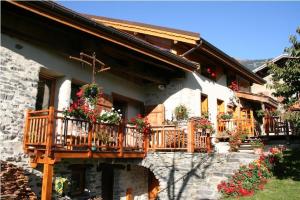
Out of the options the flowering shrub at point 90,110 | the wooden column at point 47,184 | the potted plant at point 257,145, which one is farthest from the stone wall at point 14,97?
the potted plant at point 257,145

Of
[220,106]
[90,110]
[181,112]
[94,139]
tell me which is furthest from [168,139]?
[220,106]

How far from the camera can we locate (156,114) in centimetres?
1573

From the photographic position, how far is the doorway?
13.0 m

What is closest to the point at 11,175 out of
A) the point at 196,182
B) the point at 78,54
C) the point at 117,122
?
the point at 117,122

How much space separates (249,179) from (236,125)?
6.07m

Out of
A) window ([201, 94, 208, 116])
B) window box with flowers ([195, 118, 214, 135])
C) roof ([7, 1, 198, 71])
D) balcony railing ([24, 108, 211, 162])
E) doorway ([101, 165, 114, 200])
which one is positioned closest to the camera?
balcony railing ([24, 108, 211, 162])

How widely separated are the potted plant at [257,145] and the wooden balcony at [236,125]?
1.19 m

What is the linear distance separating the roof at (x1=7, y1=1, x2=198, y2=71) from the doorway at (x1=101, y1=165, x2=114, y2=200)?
472 centimetres

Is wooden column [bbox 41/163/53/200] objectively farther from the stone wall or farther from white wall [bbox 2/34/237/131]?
white wall [bbox 2/34/237/131]

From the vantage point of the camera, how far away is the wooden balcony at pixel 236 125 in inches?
683

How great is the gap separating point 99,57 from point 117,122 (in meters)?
2.77

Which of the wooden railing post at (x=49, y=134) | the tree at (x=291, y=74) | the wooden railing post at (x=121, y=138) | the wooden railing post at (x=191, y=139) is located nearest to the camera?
the wooden railing post at (x=49, y=134)

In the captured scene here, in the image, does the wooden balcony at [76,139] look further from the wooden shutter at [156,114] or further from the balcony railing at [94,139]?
the wooden shutter at [156,114]

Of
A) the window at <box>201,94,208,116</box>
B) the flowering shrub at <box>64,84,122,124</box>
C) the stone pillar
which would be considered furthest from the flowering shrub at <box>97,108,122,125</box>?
the window at <box>201,94,208,116</box>
